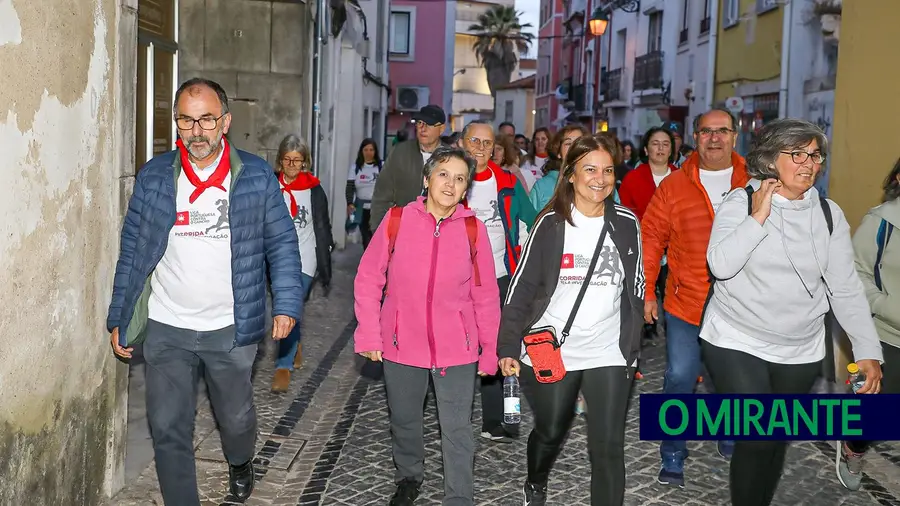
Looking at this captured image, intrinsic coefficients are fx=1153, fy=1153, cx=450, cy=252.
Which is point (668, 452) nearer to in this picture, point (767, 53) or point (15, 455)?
point (15, 455)

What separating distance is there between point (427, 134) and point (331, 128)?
11.5 metres

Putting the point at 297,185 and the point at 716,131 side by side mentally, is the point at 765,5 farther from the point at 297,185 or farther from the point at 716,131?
the point at 716,131

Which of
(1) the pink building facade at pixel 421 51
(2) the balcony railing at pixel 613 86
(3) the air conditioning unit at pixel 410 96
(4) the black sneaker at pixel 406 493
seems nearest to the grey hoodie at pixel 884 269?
(4) the black sneaker at pixel 406 493

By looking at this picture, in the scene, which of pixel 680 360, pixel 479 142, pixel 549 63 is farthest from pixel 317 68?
pixel 549 63

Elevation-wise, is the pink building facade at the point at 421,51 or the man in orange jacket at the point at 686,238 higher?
the pink building facade at the point at 421,51

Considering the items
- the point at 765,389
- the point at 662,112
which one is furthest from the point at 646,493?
the point at 662,112

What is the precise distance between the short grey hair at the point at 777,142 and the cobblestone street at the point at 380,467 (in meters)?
1.96

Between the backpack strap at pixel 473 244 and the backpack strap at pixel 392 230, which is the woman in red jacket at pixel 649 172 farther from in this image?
the backpack strap at pixel 392 230

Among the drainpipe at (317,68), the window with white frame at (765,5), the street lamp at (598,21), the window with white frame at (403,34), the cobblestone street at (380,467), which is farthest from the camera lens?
the window with white frame at (403,34)

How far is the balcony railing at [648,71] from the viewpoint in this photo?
101 ft

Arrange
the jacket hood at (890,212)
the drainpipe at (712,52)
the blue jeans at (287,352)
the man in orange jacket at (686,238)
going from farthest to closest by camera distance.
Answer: the drainpipe at (712,52) → the blue jeans at (287,352) → the man in orange jacket at (686,238) → the jacket hood at (890,212)

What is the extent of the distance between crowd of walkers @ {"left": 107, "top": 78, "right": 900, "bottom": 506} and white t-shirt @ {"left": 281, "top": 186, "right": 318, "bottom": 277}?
106 inches

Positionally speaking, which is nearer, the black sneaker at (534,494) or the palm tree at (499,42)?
the black sneaker at (534,494)

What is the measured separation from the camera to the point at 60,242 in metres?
4.71
